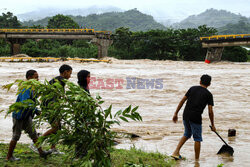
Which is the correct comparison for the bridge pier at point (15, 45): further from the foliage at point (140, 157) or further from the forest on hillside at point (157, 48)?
the foliage at point (140, 157)

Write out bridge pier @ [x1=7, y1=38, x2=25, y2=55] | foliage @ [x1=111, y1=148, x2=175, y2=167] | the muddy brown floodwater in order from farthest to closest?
bridge pier @ [x1=7, y1=38, x2=25, y2=55] → the muddy brown floodwater → foliage @ [x1=111, y1=148, x2=175, y2=167]

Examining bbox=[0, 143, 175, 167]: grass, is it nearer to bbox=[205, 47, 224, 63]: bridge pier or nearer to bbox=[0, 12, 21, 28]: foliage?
bbox=[205, 47, 224, 63]: bridge pier

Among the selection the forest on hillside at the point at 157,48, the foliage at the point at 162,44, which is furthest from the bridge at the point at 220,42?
the foliage at the point at 162,44

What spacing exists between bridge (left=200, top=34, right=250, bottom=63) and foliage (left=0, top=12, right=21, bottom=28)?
6609 centimetres

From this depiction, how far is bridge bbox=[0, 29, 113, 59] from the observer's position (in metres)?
41.7

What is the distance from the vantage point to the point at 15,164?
4.70m

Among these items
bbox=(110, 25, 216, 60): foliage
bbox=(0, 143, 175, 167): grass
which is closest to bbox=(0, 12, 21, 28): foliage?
bbox=(110, 25, 216, 60): foliage

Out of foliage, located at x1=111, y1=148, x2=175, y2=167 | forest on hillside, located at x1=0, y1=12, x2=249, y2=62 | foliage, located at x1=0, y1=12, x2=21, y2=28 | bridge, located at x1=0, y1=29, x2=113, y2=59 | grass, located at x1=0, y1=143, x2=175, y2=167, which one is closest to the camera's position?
grass, located at x1=0, y1=143, x2=175, y2=167

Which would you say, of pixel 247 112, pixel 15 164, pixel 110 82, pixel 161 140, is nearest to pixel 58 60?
pixel 110 82

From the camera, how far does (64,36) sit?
1763 inches

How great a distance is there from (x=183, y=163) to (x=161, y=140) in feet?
6.85


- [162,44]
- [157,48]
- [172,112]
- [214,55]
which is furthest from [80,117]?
[157,48]

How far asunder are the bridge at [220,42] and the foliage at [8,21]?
66093mm

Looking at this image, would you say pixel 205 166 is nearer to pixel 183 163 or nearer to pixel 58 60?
pixel 183 163
